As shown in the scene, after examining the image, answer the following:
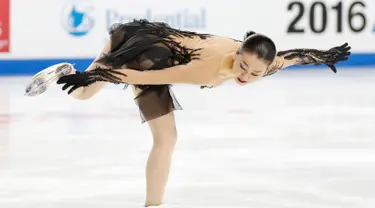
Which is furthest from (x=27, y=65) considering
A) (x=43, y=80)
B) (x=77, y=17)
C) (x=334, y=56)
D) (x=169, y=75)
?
(x=169, y=75)

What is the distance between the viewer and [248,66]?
2830mm

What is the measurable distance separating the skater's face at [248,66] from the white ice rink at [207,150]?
78cm

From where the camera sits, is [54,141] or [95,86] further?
[54,141]

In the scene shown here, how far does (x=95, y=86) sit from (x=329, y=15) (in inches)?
251

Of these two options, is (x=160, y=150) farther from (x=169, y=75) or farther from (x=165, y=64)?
(x=169, y=75)

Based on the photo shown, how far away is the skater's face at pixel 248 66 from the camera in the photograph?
2.82 meters

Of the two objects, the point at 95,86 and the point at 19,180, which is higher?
the point at 95,86

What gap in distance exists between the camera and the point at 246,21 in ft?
30.4

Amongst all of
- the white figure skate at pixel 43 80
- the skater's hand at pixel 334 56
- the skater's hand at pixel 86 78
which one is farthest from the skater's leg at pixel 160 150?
the skater's hand at pixel 334 56

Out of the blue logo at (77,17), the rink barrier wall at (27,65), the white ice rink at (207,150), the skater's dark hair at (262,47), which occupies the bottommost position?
the rink barrier wall at (27,65)

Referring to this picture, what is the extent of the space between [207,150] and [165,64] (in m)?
1.79

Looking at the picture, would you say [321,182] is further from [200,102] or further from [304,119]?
[200,102]

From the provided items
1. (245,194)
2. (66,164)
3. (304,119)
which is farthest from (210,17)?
(245,194)

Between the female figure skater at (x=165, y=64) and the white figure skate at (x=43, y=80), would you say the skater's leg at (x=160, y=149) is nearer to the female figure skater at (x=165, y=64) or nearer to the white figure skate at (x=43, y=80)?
the female figure skater at (x=165, y=64)
